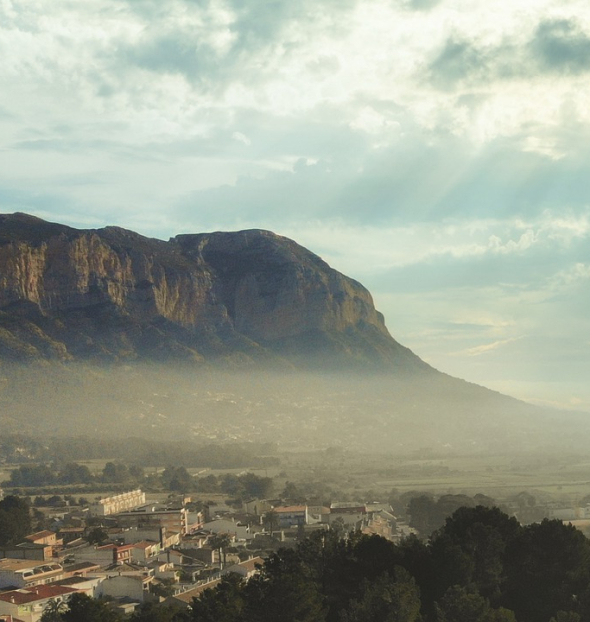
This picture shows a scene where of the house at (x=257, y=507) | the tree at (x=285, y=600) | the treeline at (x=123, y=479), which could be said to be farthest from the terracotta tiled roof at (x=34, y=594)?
the treeline at (x=123, y=479)

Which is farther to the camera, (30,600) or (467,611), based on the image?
(30,600)

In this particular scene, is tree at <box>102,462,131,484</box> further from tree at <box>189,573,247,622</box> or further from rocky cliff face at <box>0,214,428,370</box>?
tree at <box>189,573,247,622</box>

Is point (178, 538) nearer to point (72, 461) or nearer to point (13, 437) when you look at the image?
point (72, 461)

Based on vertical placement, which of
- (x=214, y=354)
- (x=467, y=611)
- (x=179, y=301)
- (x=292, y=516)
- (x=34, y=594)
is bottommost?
(x=34, y=594)

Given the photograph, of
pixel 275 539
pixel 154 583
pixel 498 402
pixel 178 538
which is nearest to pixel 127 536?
pixel 178 538

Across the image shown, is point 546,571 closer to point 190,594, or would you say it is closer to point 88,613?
point 190,594

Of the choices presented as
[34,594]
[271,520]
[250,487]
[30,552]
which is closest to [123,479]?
[250,487]

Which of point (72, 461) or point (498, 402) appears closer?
point (72, 461)

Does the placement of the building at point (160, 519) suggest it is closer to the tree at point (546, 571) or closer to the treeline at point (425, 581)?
the treeline at point (425, 581)
